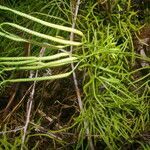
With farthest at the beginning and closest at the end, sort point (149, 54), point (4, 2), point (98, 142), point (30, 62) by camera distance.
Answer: point (4, 2) → point (149, 54) → point (98, 142) → point (30, 62)

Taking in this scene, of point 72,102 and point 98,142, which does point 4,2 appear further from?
point 98,142

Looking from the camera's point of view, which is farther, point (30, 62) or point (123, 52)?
point (123, 52)

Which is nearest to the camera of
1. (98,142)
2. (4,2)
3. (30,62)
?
(30,62)

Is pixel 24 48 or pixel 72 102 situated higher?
pixel 24 48

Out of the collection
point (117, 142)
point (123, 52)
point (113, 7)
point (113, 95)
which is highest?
point (113, 7)

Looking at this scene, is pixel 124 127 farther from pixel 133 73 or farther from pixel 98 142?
pixel 133 73

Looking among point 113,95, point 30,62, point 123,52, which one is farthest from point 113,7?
point 30,62

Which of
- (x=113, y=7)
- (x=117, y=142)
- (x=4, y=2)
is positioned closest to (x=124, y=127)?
(x=117, y=142)

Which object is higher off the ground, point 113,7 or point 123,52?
point 113,7

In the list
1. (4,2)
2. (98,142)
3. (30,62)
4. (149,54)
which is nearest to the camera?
(30,62)
